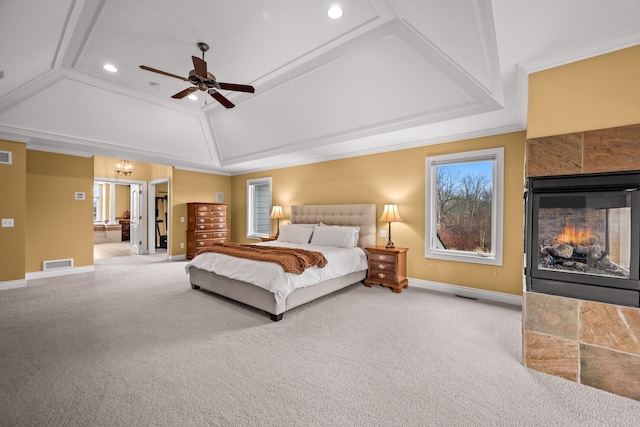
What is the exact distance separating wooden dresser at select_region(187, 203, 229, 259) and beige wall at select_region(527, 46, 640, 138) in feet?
22.1

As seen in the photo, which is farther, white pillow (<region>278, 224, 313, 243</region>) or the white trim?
white pillow (<region>278, 224, 313, 243</region>)

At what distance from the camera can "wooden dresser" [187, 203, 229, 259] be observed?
6977 mm

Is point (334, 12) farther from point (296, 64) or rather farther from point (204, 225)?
point (204, 225)

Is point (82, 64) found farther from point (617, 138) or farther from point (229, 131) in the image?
point (617, 138)

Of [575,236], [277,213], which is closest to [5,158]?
[277,213]

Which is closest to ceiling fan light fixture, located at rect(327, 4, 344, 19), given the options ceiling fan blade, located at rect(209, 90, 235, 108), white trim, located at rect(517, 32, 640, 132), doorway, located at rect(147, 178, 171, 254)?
ceiling fan blade, located at rect(209, 90, 235, 108)

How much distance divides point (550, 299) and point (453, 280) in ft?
7.00

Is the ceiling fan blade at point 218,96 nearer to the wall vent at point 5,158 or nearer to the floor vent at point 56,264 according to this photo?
the wall vent at point 5,158

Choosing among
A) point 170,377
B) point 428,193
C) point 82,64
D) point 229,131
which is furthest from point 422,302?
point 82,64

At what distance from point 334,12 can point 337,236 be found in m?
3.23

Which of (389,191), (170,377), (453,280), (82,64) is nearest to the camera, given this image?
(170,377)

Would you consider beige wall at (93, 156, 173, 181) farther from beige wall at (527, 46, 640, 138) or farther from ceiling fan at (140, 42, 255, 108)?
beige wall at (527, 46, 640, 138)

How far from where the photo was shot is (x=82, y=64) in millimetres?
3547

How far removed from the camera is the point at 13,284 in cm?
447
